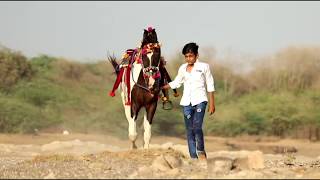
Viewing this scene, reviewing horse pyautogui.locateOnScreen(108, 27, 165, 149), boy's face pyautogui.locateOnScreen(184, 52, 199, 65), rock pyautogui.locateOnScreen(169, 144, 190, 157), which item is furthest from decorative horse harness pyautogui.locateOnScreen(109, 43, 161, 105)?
boy's face pyautogui.locateOnScreen(184, 52, 199, 65)

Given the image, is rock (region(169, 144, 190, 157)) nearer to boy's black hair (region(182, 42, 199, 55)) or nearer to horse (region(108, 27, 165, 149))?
horse (region(108, 27, 165, 149))

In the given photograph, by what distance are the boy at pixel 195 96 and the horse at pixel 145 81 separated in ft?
5.63

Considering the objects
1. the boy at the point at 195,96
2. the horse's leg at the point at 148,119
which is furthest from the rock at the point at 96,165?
the horse's leg at the point at 148,119

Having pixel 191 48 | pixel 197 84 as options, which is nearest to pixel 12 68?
pixel 191 48

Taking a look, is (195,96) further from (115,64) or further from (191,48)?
(115,64)

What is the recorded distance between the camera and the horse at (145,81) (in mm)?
11711

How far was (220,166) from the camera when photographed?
Answer: 8391 millimetres

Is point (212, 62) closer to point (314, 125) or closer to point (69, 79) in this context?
point (69, 79)

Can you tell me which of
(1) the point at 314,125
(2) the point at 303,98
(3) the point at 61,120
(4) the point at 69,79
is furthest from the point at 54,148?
(4) the point at 69,79

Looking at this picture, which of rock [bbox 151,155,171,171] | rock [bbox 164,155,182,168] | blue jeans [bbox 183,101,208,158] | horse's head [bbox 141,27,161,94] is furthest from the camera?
horse's head [bbox 141,27,161,94]

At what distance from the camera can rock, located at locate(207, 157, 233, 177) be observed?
26.4 ft

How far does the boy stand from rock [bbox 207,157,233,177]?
0.96 metres

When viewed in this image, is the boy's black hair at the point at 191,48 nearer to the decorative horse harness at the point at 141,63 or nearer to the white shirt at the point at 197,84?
the white shirt at the point at 197,84

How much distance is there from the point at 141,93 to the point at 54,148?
1242 centimetres
